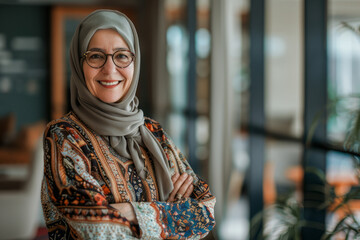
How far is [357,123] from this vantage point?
1448 millimetres

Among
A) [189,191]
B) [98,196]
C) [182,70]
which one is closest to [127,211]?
[98,196]

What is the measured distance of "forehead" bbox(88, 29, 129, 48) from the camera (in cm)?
108

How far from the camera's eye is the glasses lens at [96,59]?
42.6 inches

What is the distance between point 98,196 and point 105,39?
1.10ft

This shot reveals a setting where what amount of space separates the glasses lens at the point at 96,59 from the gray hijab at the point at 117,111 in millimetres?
20

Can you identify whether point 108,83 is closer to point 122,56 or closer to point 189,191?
point 122,56

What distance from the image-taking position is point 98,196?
1042mm

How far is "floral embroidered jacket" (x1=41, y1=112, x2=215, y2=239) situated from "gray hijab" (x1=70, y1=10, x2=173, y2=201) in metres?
0.02

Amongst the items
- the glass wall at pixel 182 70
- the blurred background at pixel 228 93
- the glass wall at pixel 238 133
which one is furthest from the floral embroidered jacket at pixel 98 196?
the glass wall at pixel 182 70

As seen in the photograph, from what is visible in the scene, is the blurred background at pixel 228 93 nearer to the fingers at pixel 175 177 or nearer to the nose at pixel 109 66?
the fingers at pixel 175 177

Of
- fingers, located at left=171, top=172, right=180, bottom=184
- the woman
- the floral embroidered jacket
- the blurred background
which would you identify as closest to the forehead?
the woman

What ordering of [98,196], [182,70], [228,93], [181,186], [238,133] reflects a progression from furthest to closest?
1. [238,133]
2. [182,70]
3. [228,93]
4. [181,186]
5. [98,196]

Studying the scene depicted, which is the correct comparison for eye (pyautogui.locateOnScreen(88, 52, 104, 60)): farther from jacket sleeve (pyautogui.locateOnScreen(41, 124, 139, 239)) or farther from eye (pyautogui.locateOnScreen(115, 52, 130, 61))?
jacket sleeve (pyautogui.locateOnScreen(41, 124, 139, 239))

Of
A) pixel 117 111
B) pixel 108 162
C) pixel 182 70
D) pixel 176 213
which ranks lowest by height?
pixel 176 213
